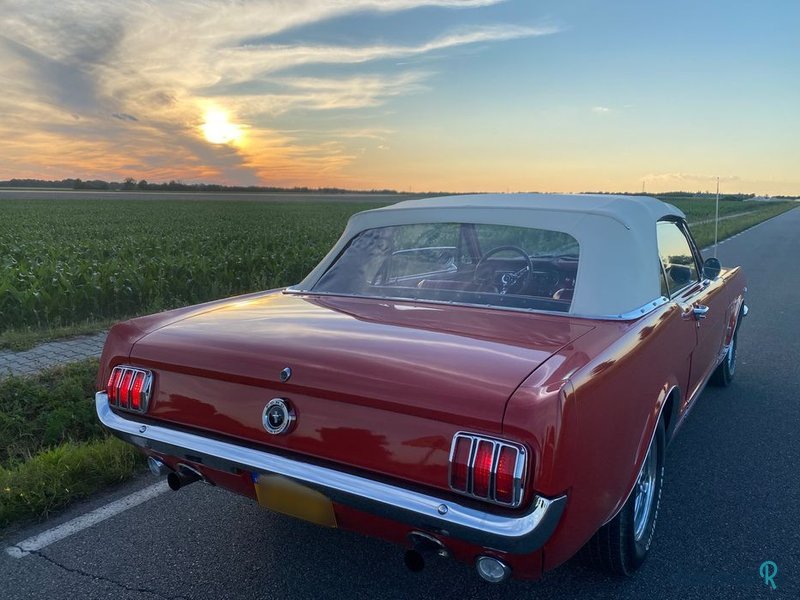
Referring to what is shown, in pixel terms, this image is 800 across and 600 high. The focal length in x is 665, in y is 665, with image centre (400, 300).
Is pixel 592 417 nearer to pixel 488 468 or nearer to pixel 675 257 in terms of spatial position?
pixel 488 468

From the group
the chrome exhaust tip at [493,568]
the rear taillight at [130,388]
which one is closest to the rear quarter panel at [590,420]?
the chrome exhaust tip at [493,568]

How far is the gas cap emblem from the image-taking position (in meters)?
2.19

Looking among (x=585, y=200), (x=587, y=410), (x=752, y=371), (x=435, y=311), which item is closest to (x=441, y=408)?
(x=587, y=410)

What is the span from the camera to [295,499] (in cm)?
220

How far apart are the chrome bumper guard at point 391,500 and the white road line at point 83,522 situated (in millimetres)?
866

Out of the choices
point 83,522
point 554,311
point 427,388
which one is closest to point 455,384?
point 427,388

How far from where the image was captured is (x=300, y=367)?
2.21 meters

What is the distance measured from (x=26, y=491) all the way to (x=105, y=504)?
1.24 ft

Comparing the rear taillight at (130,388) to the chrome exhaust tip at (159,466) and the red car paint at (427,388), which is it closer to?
the red car paint at (427,388)

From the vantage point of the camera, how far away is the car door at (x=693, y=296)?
11.1 ft

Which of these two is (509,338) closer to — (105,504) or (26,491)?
(105,504)

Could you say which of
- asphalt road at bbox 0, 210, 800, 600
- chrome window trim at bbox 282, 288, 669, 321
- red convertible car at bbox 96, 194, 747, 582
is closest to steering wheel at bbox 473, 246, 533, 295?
red convertible car at bbox 96, 194, 747, 582

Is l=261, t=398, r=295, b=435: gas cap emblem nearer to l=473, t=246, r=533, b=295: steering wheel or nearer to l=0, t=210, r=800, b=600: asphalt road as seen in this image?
l=0, t=210, r=800, b=600: asphalt road

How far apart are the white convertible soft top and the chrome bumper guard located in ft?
3.57
